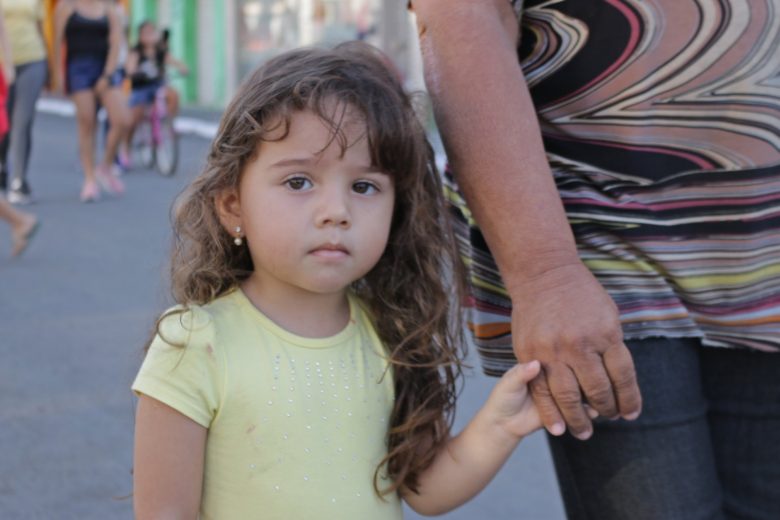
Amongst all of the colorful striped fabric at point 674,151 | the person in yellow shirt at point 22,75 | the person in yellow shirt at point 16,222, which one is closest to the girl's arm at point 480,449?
the colorful striped fabric at point 674,151

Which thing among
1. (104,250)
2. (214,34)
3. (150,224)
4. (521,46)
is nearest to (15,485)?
(521,46)

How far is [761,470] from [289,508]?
744mm

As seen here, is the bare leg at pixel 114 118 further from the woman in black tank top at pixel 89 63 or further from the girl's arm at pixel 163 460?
the girl's arm at pixel 163 460

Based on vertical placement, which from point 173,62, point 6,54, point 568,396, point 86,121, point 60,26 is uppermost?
point 568,396

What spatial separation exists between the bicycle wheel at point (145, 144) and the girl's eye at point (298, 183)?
1251 centimetres

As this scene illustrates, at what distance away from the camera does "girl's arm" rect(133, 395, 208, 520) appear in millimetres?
1930

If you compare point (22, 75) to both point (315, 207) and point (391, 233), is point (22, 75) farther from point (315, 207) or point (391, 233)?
point (315, 207)

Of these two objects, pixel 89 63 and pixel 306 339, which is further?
pixel 89 63

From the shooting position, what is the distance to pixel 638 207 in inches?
80.7

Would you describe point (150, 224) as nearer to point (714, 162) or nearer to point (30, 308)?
point (30, 308)

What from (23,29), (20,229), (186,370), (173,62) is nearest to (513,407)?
(186,370)

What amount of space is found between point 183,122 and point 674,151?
783 inches

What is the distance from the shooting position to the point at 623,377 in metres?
1.80

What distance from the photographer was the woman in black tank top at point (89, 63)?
11.0m
